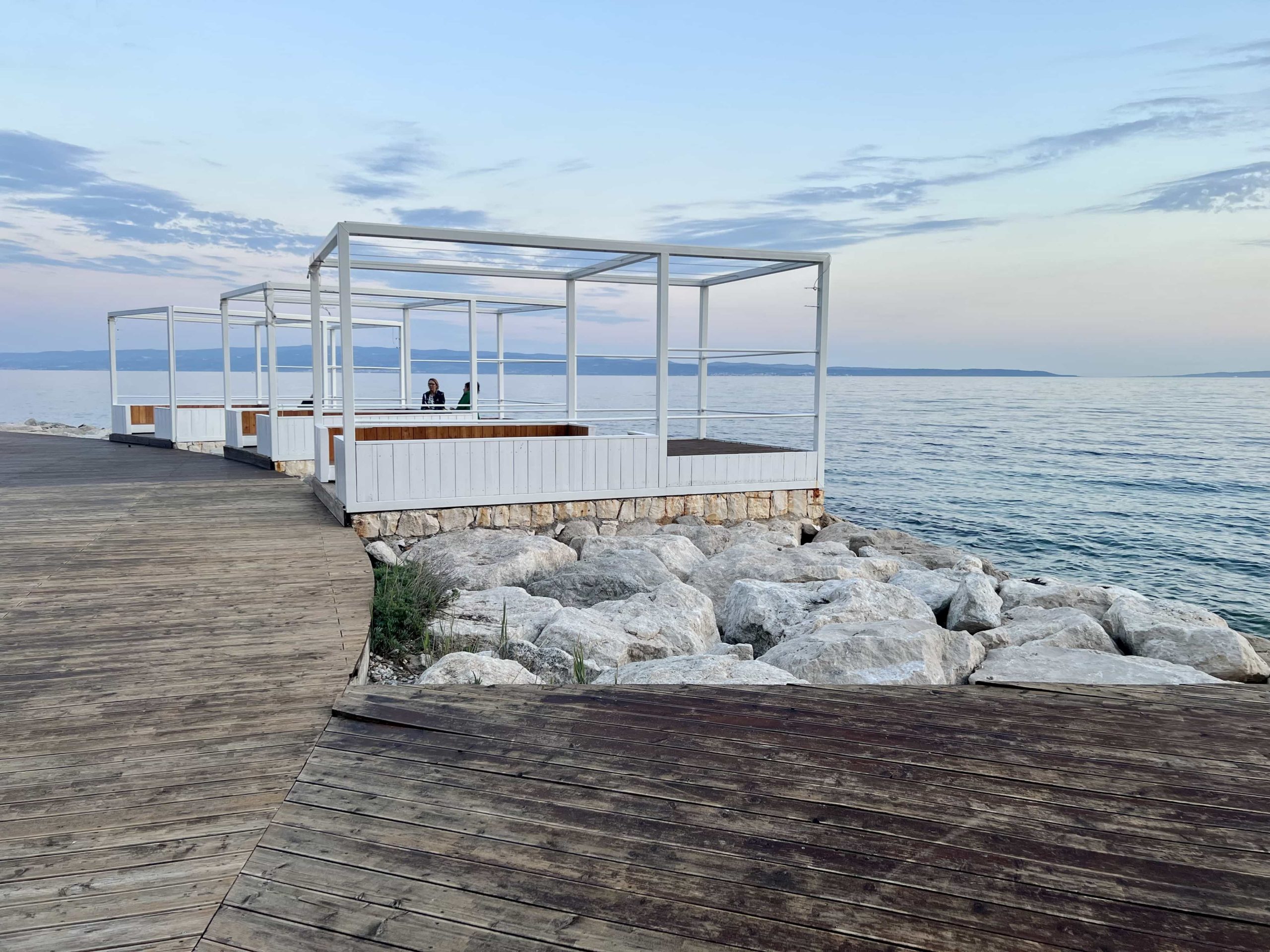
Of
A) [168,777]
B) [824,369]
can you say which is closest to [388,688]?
[168,777]

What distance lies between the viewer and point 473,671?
15.6 ft

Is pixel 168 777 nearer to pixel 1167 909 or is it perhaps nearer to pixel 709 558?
pixel 1167 909

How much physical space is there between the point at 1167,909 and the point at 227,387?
1751 cm

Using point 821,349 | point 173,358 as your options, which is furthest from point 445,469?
point 173,358

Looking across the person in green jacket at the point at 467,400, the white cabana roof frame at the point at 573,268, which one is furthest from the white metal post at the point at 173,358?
the white cabana roof frame at the point at 573,268

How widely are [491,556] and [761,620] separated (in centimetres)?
295

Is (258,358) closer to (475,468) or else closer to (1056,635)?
(475,468)

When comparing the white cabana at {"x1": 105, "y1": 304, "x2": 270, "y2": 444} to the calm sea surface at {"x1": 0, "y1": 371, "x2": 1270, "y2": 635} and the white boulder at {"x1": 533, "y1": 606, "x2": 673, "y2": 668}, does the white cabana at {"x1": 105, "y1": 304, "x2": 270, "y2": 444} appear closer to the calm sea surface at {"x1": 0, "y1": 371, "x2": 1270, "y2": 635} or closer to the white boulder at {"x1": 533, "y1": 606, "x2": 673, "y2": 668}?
the calm sea surface at {"x1": 0, "y1": 371, "x2": 1270, "y2": 635}

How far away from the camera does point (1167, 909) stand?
2438mm

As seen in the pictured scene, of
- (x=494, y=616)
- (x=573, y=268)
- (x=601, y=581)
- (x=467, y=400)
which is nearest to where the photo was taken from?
(x=494, y=616)

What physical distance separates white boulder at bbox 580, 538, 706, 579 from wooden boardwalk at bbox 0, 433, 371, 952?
2.54 metres

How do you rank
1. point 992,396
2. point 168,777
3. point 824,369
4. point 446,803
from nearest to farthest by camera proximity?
point 446,803, point 168,777, point 824,369, point 992,396

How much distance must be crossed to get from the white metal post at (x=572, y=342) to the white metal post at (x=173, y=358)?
8.82m

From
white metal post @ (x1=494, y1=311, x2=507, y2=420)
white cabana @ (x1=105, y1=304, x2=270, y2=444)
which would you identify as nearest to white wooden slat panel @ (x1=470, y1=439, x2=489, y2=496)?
white metal post @ (x1=494, y1=311, x2=507, y2=420)
